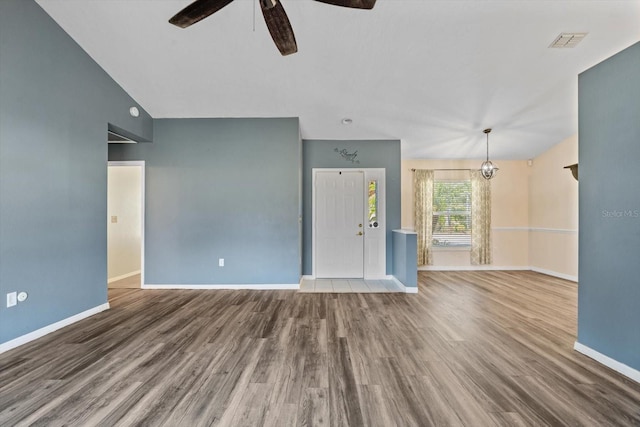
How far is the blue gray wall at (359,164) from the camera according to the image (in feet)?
17.1

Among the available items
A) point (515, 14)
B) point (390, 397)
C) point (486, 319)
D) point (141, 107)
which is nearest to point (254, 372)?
point (390, 397)

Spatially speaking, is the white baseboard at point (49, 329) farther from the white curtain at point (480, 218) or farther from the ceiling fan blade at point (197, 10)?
the white curtain at point (480, 218)

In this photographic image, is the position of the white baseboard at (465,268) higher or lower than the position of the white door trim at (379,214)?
lower

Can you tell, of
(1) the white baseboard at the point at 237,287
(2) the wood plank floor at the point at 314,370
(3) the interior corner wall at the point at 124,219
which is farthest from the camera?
(3) the interior corner wall at the point at 124,219

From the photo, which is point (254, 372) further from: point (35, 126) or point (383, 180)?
point (383, 180)

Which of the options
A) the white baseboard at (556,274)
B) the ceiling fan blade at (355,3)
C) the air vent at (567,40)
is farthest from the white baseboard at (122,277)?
the white baseboard at (556,274)

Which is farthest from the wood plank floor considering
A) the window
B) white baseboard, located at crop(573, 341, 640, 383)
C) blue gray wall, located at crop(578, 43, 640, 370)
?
the window

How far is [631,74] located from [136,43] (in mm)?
4675

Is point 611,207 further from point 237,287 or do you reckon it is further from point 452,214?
point 237,287

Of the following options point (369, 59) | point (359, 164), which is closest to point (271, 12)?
point (369, 59)

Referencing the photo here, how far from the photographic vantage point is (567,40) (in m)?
2.71

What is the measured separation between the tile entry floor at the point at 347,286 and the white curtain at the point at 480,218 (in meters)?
2.51

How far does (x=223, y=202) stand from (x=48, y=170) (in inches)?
82.7

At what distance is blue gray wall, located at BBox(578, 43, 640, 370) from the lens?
81.6 inches
